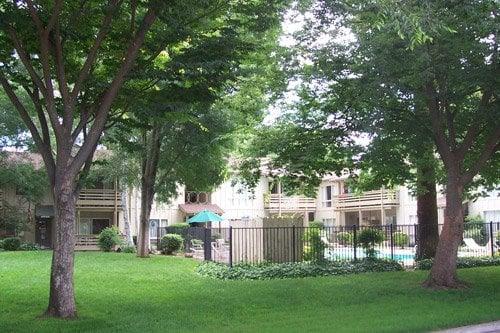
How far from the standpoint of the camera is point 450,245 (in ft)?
48.0

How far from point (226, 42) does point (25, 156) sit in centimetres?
3100

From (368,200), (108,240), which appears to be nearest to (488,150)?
(108,240)

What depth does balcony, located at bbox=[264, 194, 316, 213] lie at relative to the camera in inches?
2094

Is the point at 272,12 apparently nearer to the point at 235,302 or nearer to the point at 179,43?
the point at 179,43

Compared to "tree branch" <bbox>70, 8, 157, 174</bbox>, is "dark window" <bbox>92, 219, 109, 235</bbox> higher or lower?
lower

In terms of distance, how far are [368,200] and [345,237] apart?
28007 millimetres

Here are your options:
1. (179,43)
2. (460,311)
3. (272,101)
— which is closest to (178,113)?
(179,43)

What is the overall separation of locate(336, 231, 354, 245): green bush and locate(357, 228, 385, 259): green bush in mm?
915

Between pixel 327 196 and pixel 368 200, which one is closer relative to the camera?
pixel 368 200

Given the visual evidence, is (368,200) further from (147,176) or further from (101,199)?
(147,176)

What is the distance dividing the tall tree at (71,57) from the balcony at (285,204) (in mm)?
40482

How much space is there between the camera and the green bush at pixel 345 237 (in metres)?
22.3

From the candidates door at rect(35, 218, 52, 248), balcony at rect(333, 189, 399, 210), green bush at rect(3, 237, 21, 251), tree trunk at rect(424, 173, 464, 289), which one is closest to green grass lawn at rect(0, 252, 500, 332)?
tree trunk at rect(424, 173, 464, 289)

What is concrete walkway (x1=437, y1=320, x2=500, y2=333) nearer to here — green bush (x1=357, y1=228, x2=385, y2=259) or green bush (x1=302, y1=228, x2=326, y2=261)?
green bush (x1=302, y1=228, x2=326, y2=261)
